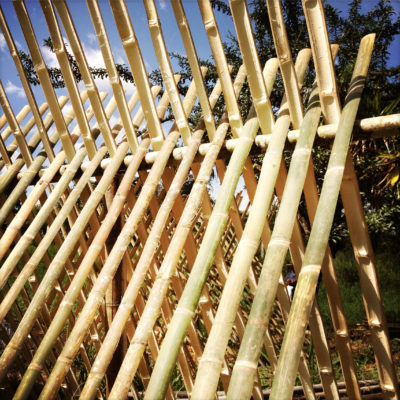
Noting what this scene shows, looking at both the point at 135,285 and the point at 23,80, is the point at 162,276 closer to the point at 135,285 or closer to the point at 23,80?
the point at 135,285

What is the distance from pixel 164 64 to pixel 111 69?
19 cm

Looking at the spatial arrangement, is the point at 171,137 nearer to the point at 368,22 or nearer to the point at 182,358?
the point at 182,358

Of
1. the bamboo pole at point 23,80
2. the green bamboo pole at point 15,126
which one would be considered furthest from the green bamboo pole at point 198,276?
the green bamboo pole at point 15,126

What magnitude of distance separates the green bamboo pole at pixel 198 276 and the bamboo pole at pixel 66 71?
61cm

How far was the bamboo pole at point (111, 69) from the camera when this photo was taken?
1025 mm

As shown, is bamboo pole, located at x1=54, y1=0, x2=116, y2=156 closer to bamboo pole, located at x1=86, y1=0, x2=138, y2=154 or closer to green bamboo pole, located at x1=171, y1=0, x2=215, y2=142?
bamboo pole, located at x1=86, y1=0, x2=138, y2=154

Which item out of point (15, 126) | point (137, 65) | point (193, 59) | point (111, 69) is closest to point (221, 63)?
point (193, 59)

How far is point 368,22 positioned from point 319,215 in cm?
419

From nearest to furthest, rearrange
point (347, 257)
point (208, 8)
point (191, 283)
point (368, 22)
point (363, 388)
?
point (191, 283) < point (208, 8) < point (363, 388) < point (368, 22) < point (347, 257)

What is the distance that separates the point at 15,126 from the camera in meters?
1.38

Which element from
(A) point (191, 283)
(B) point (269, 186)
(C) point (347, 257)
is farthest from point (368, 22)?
(A) point (191, 283)

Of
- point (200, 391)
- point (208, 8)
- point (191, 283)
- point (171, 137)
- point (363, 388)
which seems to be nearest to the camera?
point (200, 391)

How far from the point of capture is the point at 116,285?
119cm

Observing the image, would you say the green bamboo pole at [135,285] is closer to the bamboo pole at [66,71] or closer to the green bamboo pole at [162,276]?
the green bamboo pole at [162,276]
